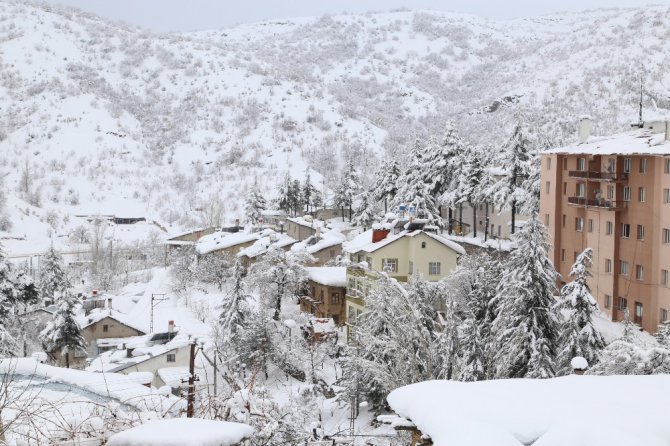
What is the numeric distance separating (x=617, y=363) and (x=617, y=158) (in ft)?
62.5

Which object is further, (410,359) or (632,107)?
(632,107)

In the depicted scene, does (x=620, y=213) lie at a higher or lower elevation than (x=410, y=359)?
higher

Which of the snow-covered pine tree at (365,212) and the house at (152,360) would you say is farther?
the snow-covered pine tree at (365,212)

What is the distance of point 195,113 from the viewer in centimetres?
13200

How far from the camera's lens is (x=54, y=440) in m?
5.00

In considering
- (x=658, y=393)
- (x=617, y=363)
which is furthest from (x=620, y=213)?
(x=658, y=393)

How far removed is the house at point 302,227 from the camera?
62.8 m

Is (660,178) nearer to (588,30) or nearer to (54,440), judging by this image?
(54,440)

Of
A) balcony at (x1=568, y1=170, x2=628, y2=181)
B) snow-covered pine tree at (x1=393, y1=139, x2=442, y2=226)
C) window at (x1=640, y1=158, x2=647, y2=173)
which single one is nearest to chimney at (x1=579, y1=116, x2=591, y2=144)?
balcony at (x1=568, y1=170, x2=628, y2=181)

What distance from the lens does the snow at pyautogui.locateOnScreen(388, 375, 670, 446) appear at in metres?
4.55

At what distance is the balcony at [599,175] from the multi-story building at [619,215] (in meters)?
0.05

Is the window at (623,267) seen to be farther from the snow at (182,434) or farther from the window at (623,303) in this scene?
the snow at (182,434)

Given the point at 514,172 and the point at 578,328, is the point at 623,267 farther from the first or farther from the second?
the point at 514,172

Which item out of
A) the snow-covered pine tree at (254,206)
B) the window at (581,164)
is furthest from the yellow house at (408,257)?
the snow-covered pine tree at (254,206)
